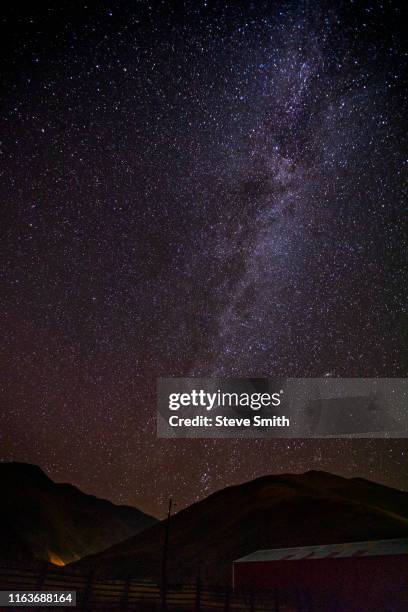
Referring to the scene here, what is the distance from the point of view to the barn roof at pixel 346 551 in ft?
65.2

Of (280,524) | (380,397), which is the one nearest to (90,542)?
(280,524)

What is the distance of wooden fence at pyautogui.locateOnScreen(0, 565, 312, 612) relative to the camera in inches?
450

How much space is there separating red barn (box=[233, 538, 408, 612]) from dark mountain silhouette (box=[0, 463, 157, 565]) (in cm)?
11071

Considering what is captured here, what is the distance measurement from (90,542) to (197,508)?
5907 cm

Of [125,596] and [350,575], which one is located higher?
[350,575]

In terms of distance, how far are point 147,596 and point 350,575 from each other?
9729mm

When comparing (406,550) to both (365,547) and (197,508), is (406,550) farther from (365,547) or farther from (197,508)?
(197,508)

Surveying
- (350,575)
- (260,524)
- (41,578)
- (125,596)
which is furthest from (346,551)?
(260,524)

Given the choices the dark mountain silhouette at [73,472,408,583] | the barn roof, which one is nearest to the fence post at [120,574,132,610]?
the barn roof

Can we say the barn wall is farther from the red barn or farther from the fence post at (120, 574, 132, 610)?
the fence post at (120, 574, 132, 610)

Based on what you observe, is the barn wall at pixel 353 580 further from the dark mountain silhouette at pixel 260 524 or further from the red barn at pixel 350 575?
the dark mountain silhouette at pixel 260 524

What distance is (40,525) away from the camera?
15700 cm

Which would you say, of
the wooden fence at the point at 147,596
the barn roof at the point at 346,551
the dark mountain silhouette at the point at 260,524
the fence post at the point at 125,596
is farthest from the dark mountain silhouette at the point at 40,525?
the fence post at the point at 125,596

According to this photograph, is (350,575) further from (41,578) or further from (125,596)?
(41,578)
